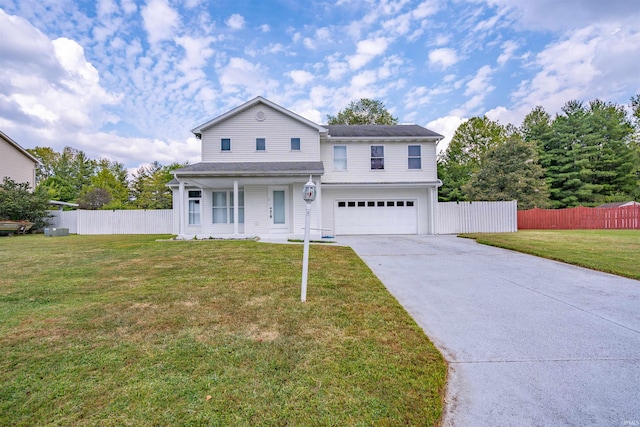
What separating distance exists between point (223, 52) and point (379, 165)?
374 inches

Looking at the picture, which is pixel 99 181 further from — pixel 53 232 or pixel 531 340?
pixel 531 340

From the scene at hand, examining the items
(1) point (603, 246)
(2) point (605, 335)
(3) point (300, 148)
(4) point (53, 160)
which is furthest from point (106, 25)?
(4) point (53, 160)

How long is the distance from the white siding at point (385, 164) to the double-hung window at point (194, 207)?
6.84 metres

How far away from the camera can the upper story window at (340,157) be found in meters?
15.7

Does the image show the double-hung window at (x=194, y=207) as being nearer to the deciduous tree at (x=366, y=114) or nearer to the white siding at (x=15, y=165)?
the white siding at (x=15, y=165)

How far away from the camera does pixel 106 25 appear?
1203 centimetres

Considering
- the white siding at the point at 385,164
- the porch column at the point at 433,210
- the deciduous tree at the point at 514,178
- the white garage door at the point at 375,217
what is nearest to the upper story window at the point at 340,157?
the white siding at the point at 385,164

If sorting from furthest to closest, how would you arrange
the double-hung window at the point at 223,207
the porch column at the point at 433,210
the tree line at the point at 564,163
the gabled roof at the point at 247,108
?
the tree line at the point at 564,163, the porch column at the point at 433,210, the double-hung window at the point at 223,207, the gabled roof at the point at 247,108

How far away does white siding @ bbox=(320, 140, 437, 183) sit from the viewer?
1569cm

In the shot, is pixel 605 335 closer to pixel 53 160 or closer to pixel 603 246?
pixel 603 246

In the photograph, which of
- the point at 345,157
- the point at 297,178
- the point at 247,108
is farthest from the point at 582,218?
the point at 247,108

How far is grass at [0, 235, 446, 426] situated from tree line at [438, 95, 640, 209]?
23195 millimetres

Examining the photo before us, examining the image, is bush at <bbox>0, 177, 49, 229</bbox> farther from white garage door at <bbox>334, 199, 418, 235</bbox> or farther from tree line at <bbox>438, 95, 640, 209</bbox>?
tree line at <bbox>438, 95, 640, 209</bbox>

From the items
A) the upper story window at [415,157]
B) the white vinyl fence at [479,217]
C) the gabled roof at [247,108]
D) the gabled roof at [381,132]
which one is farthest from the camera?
the white vinyl fence at [479,217]
